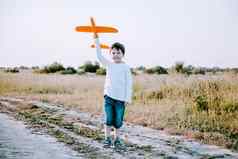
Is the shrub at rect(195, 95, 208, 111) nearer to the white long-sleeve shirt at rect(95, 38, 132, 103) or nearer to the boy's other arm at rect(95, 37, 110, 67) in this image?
the white long-sleeve shirt at rect(95, 38, 132, 103)

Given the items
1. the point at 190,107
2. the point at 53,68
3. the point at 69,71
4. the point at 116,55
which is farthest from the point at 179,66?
the point at 116,55

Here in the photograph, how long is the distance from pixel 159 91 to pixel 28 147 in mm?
9300

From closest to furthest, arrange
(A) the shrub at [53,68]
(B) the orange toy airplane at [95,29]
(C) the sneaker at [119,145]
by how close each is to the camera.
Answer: (C) the sneaker at [119,145]
(B) the orange toy airplane at [95,29]
(A) the shrub at [53,68]

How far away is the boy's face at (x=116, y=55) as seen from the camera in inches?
269

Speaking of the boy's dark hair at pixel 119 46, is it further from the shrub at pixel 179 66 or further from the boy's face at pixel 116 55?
the shrub at pixel 179 66

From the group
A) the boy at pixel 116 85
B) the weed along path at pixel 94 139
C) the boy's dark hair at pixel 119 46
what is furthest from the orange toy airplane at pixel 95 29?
the weed along path at pixel 94 139

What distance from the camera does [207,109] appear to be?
36.4 ft

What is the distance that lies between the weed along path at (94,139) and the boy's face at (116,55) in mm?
1337

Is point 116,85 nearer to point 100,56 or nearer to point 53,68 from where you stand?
point 100,56

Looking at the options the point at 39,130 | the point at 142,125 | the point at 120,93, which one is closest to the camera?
the point at 120,93

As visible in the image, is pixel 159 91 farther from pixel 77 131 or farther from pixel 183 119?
pixel 77 131

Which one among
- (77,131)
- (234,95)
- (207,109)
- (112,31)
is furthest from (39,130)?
(234,95)

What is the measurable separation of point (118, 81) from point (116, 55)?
397 millimetres

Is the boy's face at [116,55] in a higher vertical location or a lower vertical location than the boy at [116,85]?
higher
